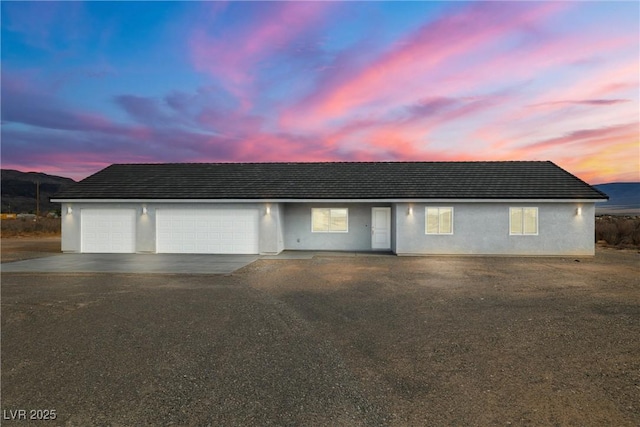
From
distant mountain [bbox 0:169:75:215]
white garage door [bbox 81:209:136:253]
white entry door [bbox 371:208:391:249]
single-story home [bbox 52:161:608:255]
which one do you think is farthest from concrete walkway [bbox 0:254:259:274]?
distant mountain [bbox 0:169:75:215]

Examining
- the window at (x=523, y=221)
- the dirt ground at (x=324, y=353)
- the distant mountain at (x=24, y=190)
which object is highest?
the distant mountain at (x=24, y=190)

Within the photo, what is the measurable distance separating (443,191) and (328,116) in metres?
8.56

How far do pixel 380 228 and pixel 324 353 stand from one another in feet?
47.1

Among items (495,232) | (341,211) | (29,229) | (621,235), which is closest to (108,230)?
(341,211)

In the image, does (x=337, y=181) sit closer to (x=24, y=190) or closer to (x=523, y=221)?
(x=523, y=221)

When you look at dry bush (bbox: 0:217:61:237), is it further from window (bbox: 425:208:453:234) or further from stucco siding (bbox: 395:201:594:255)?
window (bbox: 425:208:453:234)

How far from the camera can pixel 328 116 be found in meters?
22.2

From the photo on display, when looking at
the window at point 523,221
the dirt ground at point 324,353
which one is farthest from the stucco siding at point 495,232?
the dirt ground at point 324,353

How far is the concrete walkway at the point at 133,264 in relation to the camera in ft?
41.1

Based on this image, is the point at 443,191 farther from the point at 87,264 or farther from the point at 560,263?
the point at 87,264

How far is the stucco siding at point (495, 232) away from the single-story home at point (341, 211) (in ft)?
0.15

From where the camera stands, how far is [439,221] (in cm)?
1714

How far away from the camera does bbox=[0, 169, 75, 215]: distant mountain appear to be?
91500 millimetres

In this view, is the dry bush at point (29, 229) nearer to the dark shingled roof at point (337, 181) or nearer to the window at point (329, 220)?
the dark shingled roof at point (337, 181)
